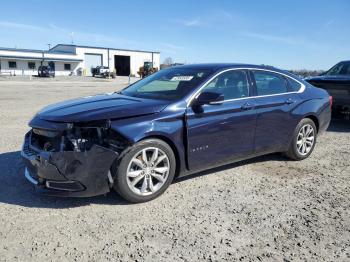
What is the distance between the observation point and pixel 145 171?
12.9 ft

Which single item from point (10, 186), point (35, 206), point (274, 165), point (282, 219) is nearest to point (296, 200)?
A: point (282, 219)

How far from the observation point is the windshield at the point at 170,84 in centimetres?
446

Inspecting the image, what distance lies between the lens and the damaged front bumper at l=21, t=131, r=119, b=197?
357 centimetres

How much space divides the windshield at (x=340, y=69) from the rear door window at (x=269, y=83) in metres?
5.17

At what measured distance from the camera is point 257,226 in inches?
137

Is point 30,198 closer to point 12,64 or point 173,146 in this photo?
point 173,146

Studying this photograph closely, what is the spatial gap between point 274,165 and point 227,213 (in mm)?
2028

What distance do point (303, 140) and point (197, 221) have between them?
3031 millimetres

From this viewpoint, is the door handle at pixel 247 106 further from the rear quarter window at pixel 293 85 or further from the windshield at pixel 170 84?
the rear quarter window at pixel 293 85

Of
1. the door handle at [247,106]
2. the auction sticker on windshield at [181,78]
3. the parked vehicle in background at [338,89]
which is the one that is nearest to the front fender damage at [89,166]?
the auction sticker on windshield at [181,78]

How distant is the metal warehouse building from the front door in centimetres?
5760

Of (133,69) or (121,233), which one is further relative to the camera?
(133,69)

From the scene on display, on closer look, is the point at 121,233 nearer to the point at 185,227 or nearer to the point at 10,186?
the point at 185,227

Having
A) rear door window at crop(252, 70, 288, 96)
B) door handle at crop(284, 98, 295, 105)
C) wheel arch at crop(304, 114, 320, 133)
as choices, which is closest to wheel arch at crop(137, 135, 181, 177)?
rear door window at crop(252, 70, 288, 96)
